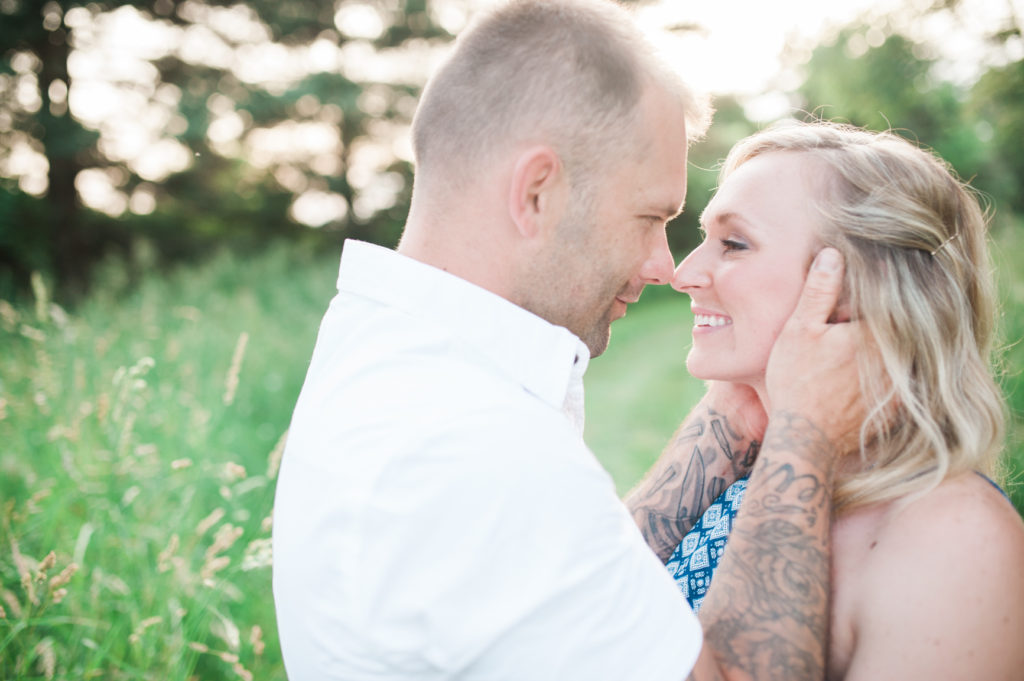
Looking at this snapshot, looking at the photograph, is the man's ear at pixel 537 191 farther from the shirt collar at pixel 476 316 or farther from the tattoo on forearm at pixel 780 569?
the tattoo on forearm at pixel 780 569

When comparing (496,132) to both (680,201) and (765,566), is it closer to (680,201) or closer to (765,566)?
(680,201)

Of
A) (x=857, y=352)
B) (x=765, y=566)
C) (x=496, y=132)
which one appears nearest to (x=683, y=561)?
(x=765, y=566)

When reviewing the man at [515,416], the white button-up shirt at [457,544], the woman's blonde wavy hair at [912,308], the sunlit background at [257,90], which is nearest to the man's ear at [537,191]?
the man at [515,416]

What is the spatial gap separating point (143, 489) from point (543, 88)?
10.3 feet

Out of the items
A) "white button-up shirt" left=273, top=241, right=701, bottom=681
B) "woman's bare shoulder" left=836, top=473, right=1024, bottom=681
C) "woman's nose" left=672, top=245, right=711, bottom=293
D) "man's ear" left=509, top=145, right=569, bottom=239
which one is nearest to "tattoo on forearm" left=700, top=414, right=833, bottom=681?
"woman's bare shoulder" left=836, top=473, right=1024, bottom=681

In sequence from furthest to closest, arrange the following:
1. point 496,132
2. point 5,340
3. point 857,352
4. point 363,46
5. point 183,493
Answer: point 363,46, point 5,340, point 183,493, point 857,352, point 496,132

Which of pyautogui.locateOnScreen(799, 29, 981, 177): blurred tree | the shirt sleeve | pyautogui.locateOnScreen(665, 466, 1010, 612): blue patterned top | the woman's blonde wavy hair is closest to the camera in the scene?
the shirt sleeve

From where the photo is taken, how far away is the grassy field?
2791 mm

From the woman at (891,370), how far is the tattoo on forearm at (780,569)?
138 mm

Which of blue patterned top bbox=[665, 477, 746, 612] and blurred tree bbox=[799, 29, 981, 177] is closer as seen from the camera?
blue patterned top bbox=[665, 477, 746, 612]

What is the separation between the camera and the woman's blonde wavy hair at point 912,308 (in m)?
2.03

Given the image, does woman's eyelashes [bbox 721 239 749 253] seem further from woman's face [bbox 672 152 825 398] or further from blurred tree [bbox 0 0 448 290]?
blurred tree [bbox 0 0 448 290]

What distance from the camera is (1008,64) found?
15203mm

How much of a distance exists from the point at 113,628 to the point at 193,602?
30 cm
